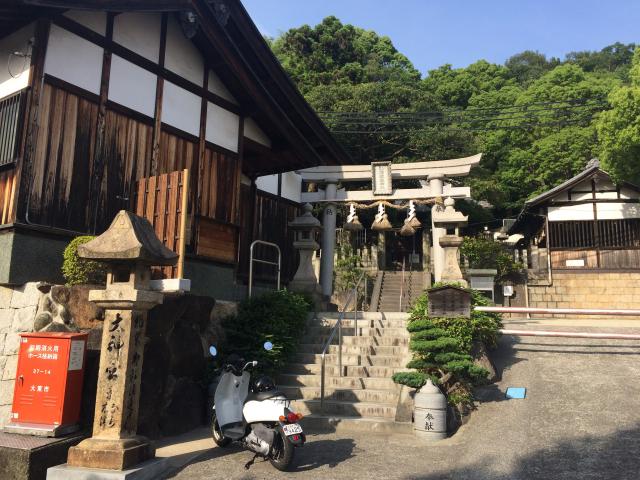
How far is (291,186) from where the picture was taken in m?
16.2

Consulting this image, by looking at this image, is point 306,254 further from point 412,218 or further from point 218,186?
point 412,218

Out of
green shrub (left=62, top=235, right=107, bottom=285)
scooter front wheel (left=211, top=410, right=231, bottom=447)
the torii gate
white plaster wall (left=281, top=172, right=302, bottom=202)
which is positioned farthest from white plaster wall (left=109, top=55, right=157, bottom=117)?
the torii gate

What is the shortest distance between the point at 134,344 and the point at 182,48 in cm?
719

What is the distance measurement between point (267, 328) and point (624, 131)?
16.9 m

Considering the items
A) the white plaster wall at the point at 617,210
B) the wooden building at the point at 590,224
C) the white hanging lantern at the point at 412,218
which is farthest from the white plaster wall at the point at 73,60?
the white plaster wall at the point at 617,210

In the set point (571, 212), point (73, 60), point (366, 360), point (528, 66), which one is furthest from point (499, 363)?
point (528, 66)

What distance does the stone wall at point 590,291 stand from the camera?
22.5 m

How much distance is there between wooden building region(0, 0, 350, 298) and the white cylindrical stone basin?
14.4ft

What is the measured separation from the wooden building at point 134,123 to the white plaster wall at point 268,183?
1695 mm

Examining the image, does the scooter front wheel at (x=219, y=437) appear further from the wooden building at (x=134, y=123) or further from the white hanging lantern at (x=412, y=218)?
the white hanging lantern at (x=412, y=218)

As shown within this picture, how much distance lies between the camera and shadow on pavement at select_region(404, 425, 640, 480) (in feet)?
16.9

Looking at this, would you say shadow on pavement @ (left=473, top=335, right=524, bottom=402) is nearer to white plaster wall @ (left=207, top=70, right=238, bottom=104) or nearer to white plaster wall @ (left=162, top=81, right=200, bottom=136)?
white plaster wall @ (left=162, top=81, right=200, bottom=136)

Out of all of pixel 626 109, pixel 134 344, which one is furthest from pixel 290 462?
pixel 626 109

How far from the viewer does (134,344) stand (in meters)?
5.72
